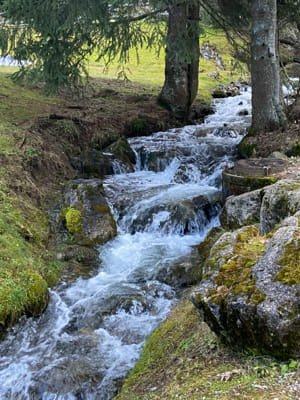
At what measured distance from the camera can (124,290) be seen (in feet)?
24.8

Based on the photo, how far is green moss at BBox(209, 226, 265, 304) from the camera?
386 cm

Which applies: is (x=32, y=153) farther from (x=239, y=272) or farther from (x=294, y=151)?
(x=239, y=272)

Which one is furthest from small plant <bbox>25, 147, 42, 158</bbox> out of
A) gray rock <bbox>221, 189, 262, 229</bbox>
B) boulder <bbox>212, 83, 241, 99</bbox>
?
boulder <bbox>212, 83, 241, 99</bbox>

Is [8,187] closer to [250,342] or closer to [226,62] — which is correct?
[250,342]

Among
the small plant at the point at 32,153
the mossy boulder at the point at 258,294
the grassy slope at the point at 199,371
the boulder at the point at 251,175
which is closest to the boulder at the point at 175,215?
the boulder at the point at 251,175

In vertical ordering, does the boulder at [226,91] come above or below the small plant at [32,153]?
above

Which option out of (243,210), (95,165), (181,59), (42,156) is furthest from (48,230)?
(181,59)

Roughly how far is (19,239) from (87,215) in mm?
1921

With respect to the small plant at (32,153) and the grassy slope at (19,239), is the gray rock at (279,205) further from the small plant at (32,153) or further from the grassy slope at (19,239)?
the small plant at (32,153)

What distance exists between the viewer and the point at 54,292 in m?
7.45

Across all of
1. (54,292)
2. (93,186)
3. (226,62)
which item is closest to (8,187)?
(93,186)

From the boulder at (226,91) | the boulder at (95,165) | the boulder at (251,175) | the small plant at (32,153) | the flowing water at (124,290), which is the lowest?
the flowing water at (124,290)

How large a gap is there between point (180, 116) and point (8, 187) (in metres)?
9.13

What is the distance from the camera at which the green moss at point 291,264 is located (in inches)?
146
